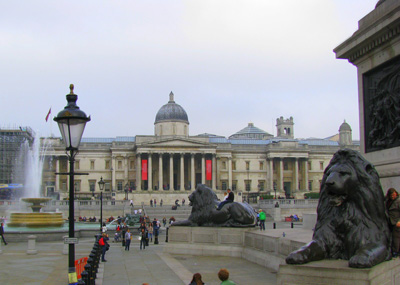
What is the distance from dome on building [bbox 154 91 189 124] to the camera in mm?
91688

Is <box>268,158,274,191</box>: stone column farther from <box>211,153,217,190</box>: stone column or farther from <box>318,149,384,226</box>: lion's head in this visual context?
<box>318,149,384,226</box>: lion's head

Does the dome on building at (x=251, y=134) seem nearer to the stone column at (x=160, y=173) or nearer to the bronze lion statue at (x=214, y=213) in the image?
the stone column at (x=160, y=173)

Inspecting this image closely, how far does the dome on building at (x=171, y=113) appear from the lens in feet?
301

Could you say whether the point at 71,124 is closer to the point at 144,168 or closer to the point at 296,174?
the point at 144,168

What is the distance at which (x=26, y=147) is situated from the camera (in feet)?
274

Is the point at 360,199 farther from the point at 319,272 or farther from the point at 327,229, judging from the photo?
the point at 319,272

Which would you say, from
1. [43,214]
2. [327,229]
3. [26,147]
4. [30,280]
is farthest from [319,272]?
[26,147]

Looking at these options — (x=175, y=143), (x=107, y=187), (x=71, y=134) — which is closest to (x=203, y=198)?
(x=71, y=134)

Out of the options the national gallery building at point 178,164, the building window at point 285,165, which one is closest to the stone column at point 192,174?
the national gallery building at point 178,164

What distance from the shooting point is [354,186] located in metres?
7.66

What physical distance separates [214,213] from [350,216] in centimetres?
1212

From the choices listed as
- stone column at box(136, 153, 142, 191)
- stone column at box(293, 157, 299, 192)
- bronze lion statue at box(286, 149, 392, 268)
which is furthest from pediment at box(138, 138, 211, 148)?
bronze lion statue at box(286, 149, 392, 268)

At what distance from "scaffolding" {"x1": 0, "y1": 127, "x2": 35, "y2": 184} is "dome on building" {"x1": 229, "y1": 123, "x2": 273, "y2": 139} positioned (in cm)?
5095

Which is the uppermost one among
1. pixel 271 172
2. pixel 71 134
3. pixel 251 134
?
pixel 251 134
